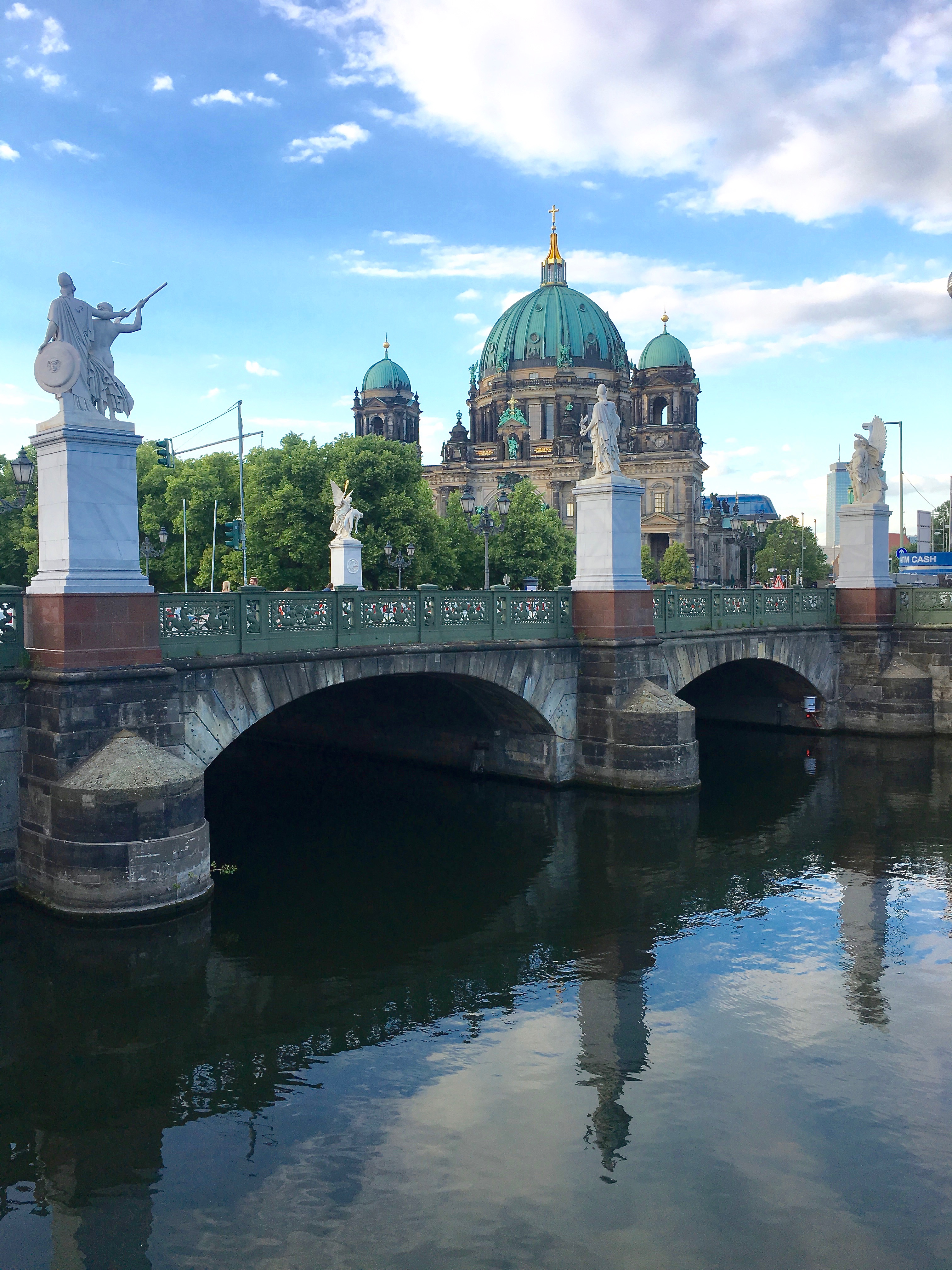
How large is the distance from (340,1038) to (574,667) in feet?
43.6

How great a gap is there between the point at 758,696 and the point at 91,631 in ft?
81.7

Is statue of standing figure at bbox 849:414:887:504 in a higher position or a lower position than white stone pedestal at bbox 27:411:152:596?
higher

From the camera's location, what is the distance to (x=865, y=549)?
33.1 meters

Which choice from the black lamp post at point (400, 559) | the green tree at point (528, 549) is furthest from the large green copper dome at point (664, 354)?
the black lamp post at point (400, 559)

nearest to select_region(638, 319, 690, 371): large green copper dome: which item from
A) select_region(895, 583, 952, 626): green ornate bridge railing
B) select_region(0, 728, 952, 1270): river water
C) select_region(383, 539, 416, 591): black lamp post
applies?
select_region(383, 539, 416, 591): black lamp post

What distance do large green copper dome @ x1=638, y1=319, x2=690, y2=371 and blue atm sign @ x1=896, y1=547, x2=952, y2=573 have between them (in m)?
76.9

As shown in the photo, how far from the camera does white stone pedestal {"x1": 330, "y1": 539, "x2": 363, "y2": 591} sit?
27.9m

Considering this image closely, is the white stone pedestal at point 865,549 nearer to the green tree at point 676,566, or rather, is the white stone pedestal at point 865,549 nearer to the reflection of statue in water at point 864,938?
the reflection of statue in water at point 864,938

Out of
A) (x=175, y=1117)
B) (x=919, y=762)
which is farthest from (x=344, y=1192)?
(x=919, y=762)

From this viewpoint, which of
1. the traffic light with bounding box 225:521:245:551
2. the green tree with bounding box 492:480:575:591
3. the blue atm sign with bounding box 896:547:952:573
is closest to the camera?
the traffic light with bounding box 225:521:245:551

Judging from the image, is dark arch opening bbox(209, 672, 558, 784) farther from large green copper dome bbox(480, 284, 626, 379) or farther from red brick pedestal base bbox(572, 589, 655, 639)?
large green copper dome bbox(480, 284, 626, 379)

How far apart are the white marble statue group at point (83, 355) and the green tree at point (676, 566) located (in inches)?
3286

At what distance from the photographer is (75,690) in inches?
569

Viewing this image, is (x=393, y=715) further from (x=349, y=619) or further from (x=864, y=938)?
(x=864, y=938)
